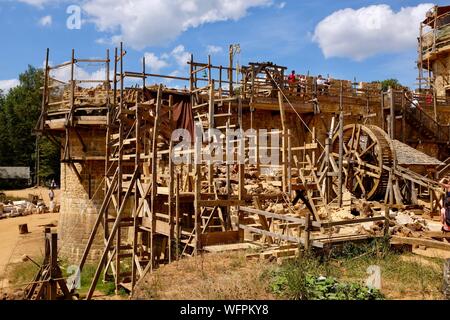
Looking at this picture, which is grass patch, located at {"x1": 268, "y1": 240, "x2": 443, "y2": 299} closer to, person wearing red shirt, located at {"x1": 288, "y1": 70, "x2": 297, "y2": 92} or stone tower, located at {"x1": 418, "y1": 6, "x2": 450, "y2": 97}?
person wearing red shirt, located at {"x1": 288, "y1": 70, "x2": 297, "y2": 92}

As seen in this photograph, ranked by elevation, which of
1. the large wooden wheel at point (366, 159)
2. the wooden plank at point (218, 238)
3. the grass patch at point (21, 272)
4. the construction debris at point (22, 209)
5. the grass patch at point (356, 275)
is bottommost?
the grass patch at point (21, 272)

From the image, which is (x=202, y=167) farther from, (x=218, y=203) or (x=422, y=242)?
(x=422, y=242)

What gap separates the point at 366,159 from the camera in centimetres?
1838

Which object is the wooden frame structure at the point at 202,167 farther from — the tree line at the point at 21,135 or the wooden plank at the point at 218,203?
the tree line at the point at 21,135

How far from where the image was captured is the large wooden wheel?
54.6ft

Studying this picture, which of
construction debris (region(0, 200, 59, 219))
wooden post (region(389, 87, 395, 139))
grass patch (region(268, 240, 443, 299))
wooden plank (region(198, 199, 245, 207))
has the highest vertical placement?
wooden post (region(389, 87, 395, 139))

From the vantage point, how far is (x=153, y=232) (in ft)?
36.4

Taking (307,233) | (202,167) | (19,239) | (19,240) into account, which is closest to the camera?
(307,233)

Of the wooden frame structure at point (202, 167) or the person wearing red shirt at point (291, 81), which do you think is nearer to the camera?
the wooden frame structure at point (202, 167)

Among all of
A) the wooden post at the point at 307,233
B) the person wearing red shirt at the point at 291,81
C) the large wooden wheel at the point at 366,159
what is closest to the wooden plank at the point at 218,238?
the wooden post at the point at 307,233

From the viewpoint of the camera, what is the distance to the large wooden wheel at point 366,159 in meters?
16.7

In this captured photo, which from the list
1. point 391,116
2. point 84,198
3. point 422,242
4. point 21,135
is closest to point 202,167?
point 84,198

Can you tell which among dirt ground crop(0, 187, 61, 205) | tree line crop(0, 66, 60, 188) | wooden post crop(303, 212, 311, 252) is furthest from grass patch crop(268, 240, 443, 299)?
tree line crop(0, 66, 60, 188)
